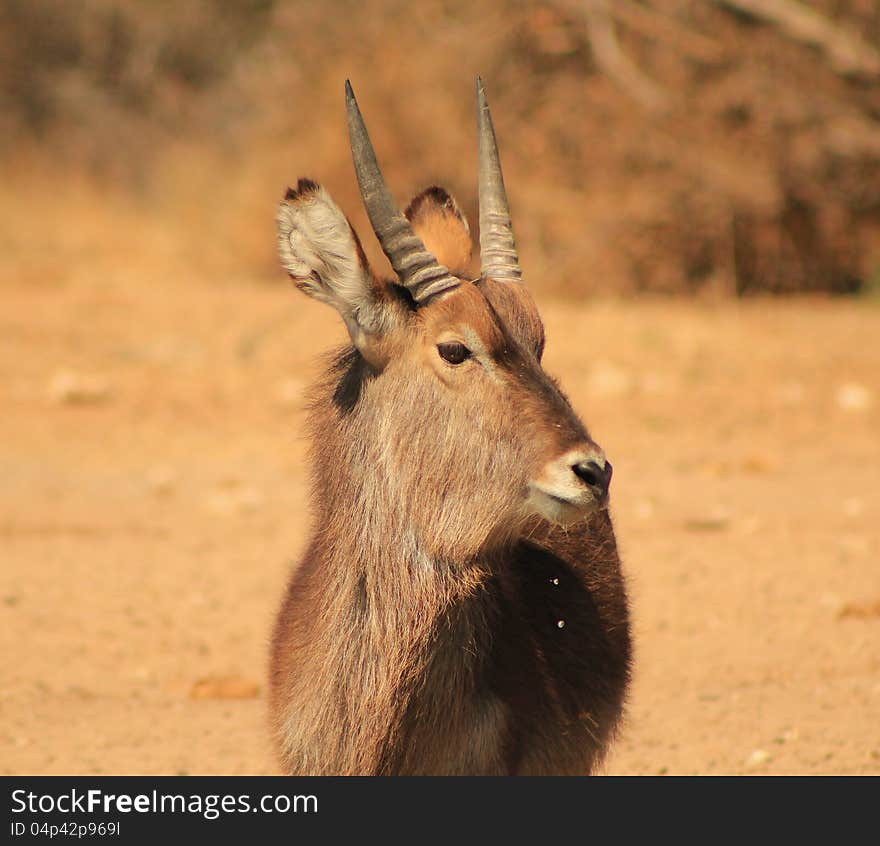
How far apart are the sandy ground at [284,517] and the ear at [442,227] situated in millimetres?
672

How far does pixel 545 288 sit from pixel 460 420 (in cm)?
1282

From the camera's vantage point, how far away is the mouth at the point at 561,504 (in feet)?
13.2

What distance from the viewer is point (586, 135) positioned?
16484mm

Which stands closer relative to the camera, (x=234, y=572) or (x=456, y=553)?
(x=456, y=553)

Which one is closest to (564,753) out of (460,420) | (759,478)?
(460,420)

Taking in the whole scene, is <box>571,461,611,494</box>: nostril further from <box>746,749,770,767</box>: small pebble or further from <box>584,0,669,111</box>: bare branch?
<box>584,0,669,111</box>: bare branch

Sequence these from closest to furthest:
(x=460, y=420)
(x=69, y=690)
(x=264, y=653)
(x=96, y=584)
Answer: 1. (x=460, y=420)
2. (x=69, y=690)
3. (x=264, y=653)
4. (x=96, y=584)

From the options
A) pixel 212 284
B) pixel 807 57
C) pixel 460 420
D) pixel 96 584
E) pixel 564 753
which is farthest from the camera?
pixel 212 284

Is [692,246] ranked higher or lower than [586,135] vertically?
lower

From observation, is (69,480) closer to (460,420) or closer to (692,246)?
(460,420)

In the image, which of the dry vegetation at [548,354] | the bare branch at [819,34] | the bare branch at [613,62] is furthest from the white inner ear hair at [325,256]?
the bare branch at [613,62]

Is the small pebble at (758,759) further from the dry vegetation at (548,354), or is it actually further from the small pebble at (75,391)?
the small pebble at (75,391)

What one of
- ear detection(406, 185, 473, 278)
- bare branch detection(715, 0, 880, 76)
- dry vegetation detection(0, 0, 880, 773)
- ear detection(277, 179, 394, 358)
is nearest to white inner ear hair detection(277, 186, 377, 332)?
ear detection(277, 179, 394, 358)

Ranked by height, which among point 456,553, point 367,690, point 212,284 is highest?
point 456,553
